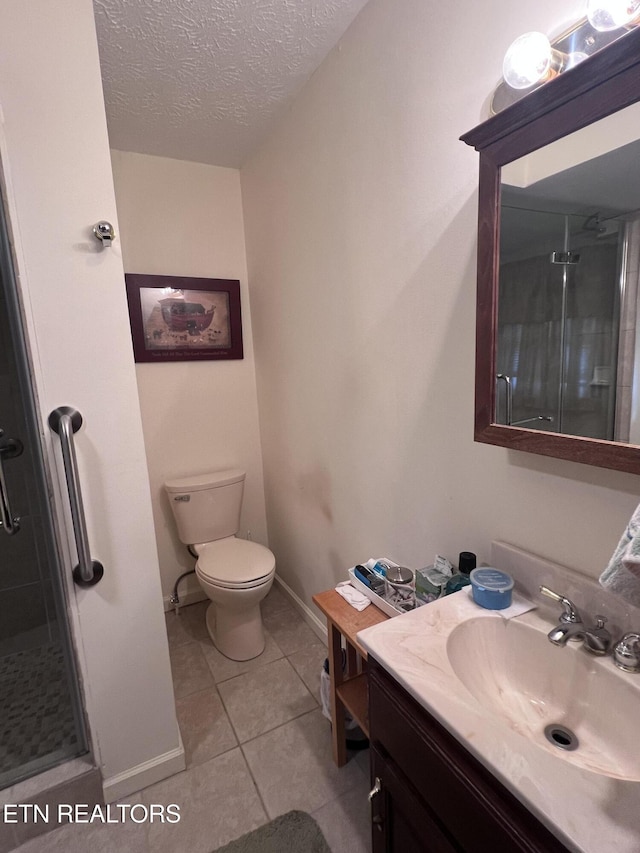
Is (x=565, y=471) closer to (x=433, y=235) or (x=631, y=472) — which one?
(x=631, y=472)

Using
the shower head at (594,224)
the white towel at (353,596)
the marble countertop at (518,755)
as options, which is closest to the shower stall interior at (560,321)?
the shower head at (594,224)

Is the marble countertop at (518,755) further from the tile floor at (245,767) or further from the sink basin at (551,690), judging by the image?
the tile floor at (245,767)

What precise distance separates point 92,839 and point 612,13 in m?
2.41

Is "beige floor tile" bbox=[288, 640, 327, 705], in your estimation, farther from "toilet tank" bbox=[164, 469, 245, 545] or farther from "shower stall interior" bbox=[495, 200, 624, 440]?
"shower stall interior" bbox=[495, 200, 624, 440]

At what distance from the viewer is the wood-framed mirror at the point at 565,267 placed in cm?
78

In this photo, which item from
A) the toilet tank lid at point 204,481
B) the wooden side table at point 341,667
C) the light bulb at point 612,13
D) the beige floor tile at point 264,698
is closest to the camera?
the light bulb at point 612,13

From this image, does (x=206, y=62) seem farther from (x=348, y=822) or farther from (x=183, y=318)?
(x=348, y=822)

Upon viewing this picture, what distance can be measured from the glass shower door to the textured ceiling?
0.83 meters

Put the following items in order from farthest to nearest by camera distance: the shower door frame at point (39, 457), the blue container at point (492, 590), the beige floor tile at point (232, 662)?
the beige floor tile at point (232, 662) → the shower door frame at point (39, 457) → the blue container at point (492, 590)

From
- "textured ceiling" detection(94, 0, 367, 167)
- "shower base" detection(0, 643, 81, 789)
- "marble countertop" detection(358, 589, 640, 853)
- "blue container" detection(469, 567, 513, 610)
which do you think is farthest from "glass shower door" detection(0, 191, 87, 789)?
"blue container" detection(469, 567, 513, 610)

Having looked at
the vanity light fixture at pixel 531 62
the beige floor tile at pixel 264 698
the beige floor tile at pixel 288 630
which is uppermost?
the vanity light fixture at pixel 531 62

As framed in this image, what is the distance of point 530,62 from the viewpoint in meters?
0.85

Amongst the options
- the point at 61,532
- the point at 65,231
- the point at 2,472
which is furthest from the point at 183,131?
the point at 61,532

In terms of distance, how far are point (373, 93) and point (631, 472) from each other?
1367 millimetres
